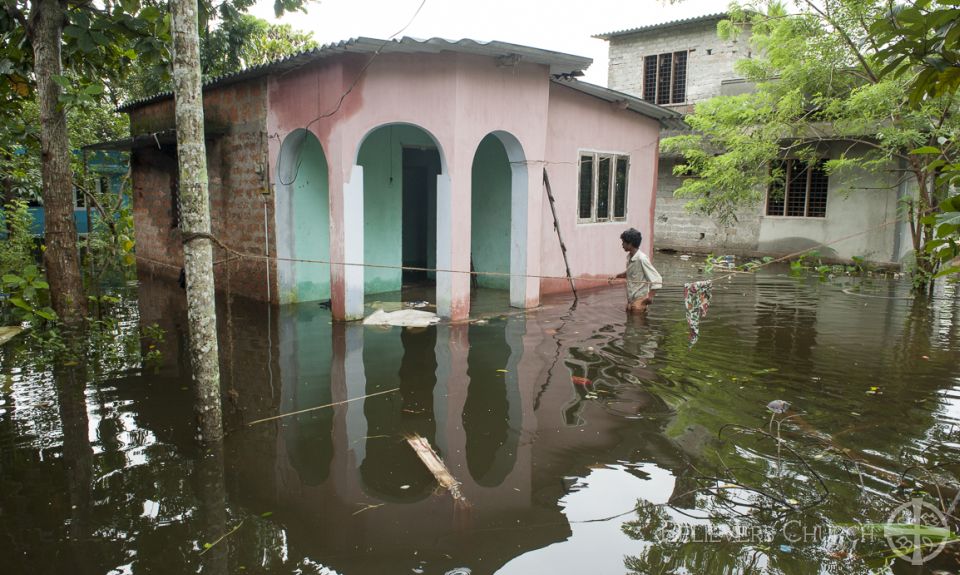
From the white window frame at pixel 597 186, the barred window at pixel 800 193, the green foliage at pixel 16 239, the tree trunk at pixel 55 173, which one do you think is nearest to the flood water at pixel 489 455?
the tree trunk at pixel 55 173

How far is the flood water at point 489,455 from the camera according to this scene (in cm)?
379

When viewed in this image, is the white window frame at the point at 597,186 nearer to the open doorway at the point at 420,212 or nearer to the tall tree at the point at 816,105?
the tall tree at the point at 816,105

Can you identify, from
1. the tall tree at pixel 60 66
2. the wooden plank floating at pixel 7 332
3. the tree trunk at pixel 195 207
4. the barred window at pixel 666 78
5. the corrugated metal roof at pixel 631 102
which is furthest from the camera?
the barred window at pixel 666 78

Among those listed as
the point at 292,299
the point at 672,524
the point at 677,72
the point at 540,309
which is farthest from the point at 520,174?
the point at 677,72

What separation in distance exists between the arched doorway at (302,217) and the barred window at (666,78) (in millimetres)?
14995

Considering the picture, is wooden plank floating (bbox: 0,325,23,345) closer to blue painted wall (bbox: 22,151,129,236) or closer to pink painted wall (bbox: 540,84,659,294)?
pink painted wall (bbox: 540,84,659,294)

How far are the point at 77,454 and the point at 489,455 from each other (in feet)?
10.1

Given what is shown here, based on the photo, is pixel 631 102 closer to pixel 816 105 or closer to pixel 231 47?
pixel 816 105

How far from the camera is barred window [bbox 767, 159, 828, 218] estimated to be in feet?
Answer: 58.9

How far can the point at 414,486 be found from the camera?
4.57 metres

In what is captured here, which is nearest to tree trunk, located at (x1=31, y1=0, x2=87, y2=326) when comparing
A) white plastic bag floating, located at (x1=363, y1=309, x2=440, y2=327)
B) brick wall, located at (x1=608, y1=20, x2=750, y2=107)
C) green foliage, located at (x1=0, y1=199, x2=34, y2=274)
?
green foliage, located at (x1=0, y1=199, x2=34, y2=274)

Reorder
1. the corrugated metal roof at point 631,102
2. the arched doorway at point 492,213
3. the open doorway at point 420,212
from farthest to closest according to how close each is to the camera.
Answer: the open doorway at point 420,212, the arched doorway at point 492,213, the corrugated metal roof at point 631,102

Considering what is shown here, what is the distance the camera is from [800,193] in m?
18.4

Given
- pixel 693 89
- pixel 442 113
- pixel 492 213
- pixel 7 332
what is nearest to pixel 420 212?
pixel 492 213
